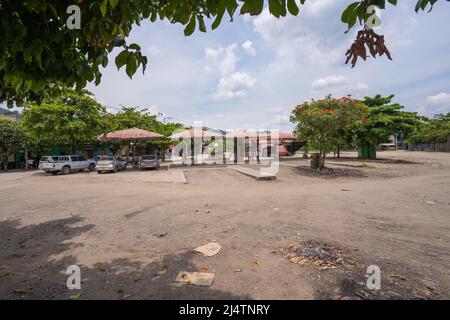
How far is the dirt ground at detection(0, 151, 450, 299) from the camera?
11.1ft

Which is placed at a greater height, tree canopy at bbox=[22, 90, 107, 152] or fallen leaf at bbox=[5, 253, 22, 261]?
tree canopy at bbox=[22, 90, 107, 152]

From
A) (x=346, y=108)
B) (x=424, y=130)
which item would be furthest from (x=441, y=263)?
(x=424, y=130)

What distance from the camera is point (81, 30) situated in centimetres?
292

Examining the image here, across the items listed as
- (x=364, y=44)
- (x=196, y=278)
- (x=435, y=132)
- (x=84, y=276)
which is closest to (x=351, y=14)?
(x=364, y=44)

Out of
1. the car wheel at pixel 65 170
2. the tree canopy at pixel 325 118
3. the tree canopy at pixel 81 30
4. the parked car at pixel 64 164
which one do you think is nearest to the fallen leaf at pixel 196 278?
the tree canopy at pixel 81 30

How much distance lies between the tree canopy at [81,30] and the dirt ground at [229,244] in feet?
8.71

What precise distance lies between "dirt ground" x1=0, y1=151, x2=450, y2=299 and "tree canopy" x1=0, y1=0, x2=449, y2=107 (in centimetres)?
265

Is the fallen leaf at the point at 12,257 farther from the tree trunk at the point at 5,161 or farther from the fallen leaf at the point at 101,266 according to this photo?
the tree trunk at the point at 5,161

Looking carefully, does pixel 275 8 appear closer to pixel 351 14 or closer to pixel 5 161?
pixel 351 14

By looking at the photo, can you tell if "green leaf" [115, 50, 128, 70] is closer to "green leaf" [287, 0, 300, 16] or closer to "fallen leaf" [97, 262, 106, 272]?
"green leaf" [287, 0, 300, 16]

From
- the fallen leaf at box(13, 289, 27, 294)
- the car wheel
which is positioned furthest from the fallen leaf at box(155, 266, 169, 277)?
the car wheel

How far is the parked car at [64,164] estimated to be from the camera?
20.2 metres

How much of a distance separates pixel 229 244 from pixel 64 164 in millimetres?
20500
